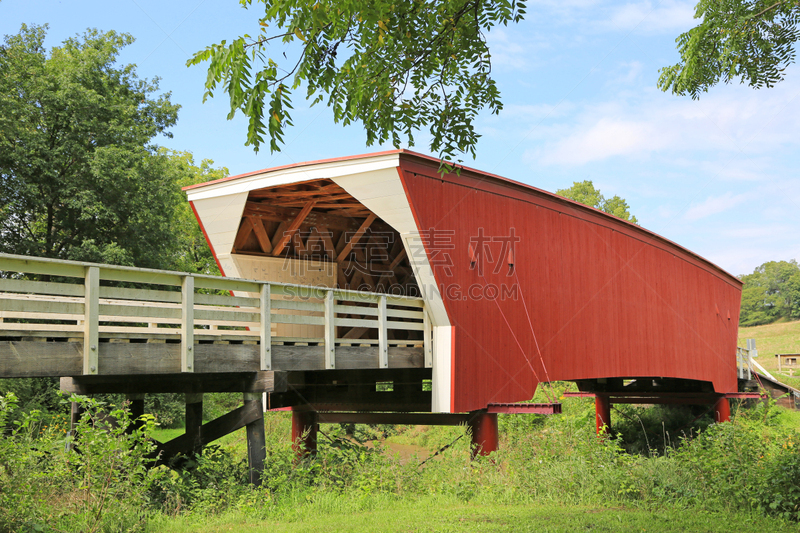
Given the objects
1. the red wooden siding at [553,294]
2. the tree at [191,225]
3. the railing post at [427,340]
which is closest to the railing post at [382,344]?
the railing post at [427,340]

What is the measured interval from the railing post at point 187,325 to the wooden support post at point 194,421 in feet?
6.03

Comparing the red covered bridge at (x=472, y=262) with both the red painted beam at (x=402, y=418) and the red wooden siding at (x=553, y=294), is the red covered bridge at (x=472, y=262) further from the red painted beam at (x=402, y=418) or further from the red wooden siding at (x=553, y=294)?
the red painted beam at (x=402, y=418)

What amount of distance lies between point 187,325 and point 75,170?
15.7 metres

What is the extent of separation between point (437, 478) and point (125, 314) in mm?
4657

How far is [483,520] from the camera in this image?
6211 millimetres

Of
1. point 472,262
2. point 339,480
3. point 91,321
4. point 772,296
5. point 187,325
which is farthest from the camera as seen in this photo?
point 772,296

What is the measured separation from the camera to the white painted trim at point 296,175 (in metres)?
8.30

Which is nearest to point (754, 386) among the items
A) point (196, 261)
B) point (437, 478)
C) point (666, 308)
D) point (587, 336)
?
point (666, 308)

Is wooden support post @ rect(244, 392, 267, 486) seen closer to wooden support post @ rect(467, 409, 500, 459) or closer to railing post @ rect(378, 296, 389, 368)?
railing post @ rect(378, 296, 389, 368)

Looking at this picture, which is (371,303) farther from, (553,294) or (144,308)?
(144,308)

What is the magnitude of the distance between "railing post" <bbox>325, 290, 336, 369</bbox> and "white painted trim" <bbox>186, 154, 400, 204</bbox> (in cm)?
167

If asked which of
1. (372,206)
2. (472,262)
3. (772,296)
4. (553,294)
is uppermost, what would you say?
(772,296)

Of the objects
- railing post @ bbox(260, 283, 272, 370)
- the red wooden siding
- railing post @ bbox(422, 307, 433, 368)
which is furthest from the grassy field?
railing post @ bbox(260, 283, 272, 370)

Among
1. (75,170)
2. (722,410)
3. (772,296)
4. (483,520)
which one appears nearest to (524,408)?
(483,520)
